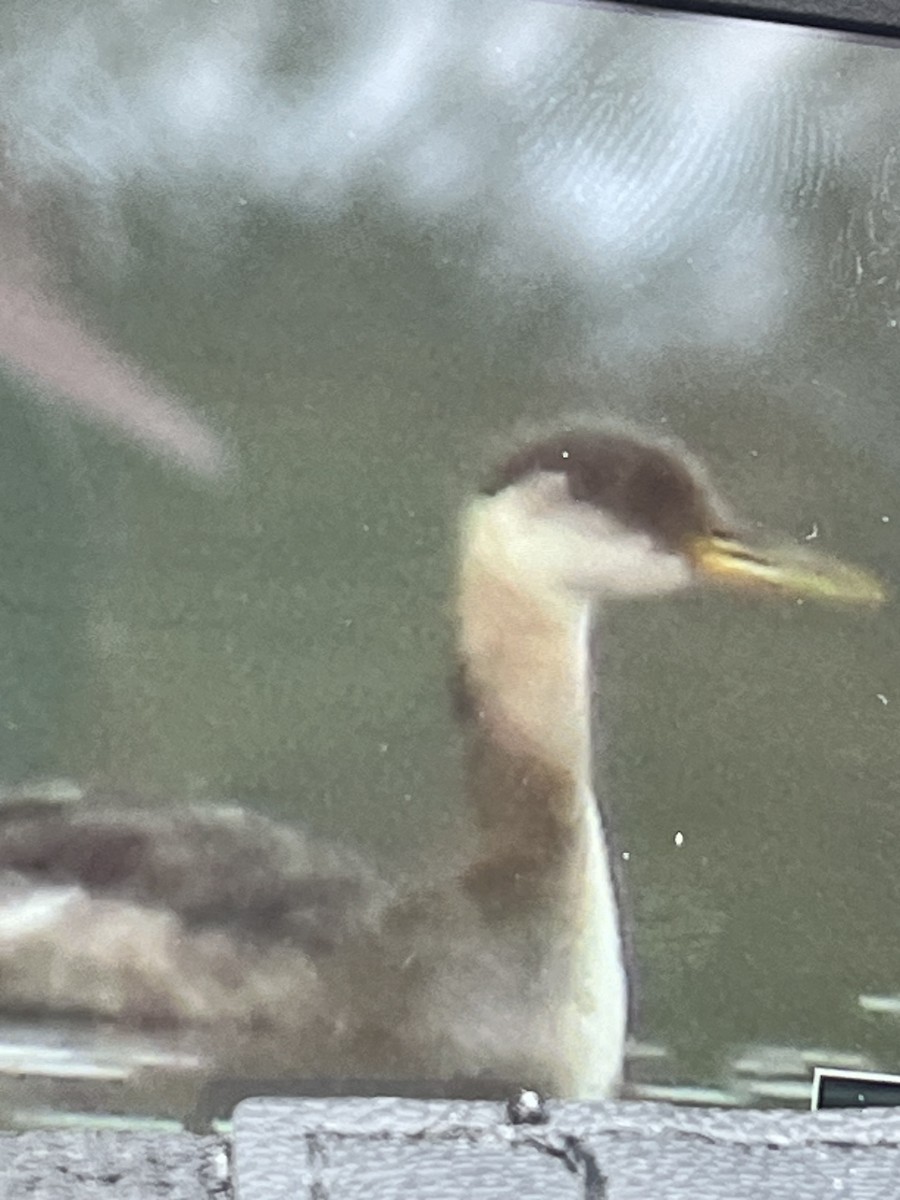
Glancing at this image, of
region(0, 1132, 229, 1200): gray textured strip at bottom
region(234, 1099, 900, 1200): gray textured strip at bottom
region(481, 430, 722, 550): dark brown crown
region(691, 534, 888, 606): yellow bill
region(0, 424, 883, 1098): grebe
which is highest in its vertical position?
region(481, 430, 722, 550): dark brown crown

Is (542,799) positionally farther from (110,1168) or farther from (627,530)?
(110,1168)

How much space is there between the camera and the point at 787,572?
78cm

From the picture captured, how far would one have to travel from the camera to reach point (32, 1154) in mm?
644

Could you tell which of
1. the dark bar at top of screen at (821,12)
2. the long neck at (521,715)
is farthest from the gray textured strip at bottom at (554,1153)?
the dark bar at top of screen at (821,12)

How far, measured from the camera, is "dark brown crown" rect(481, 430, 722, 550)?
30.6 inches

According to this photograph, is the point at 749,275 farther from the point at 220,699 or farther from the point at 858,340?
the point at 220,699

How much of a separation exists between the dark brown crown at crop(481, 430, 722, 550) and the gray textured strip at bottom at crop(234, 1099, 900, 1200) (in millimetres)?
359

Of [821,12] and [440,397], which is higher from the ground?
[821,12]

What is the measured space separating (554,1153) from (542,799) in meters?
0.22

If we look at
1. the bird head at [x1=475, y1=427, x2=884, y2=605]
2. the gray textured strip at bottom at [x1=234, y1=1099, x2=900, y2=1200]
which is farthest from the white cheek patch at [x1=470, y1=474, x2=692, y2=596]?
the gray textured strip at bottom at [x1=234, y1=1099, x2=900, y2=1200]

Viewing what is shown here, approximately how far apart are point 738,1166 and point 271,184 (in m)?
0.66

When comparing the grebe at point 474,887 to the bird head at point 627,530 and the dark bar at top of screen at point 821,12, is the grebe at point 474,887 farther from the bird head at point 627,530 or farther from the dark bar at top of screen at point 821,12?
the dark bar at top of screen at point 821,12

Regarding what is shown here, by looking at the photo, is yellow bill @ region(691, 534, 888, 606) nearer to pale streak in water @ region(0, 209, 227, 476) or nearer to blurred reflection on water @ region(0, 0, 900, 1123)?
blurred reflection on water @ region(0, 0, 900, 1123)

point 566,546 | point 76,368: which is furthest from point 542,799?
point 76,368
